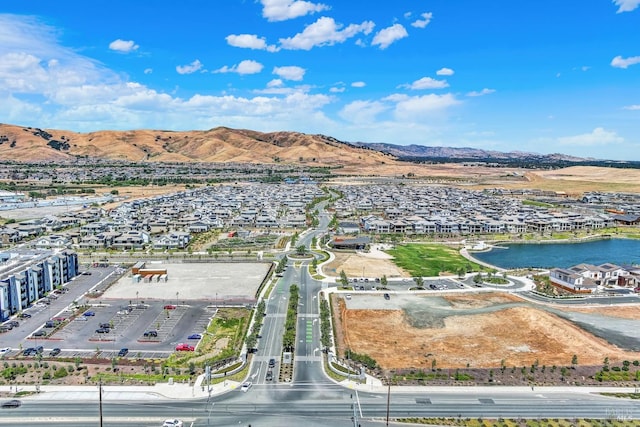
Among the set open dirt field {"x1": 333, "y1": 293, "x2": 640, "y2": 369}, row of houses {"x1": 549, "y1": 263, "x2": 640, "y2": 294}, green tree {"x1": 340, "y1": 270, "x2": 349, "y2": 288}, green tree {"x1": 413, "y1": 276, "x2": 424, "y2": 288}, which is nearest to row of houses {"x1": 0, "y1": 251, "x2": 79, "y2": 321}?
open dirt field {"x1": 333, "y1": 293, "x2": 640, "y2": 369}

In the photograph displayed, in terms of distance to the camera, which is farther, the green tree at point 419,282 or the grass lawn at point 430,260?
the grass lawn at point 430,260

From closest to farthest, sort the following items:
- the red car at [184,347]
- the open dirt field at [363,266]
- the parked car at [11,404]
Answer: the parked car at [11,404] → the red car at [184,347] → the open dirt field at [363,266]

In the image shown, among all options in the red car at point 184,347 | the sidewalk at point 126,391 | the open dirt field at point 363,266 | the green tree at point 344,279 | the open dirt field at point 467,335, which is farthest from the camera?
the open dirt field at point 363,266

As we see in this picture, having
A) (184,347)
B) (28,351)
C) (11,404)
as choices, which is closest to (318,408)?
(184,347)

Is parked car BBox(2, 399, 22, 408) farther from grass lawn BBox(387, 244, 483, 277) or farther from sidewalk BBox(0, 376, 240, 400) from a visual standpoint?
grass lawn BBox(387, 244, 483, 277)

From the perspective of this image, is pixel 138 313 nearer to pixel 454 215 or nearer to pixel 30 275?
pixel 30 275

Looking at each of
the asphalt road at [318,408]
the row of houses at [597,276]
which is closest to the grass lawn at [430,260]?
the row of houses at [597,276]

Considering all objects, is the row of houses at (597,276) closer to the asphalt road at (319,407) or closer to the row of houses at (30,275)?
the asphalt road at (319,407)

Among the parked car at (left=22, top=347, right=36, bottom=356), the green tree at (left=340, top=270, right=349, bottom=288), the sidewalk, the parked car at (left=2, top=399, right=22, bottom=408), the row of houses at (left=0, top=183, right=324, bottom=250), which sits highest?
the row of houses at (left=0, top=183, right=324, bottom=250)
